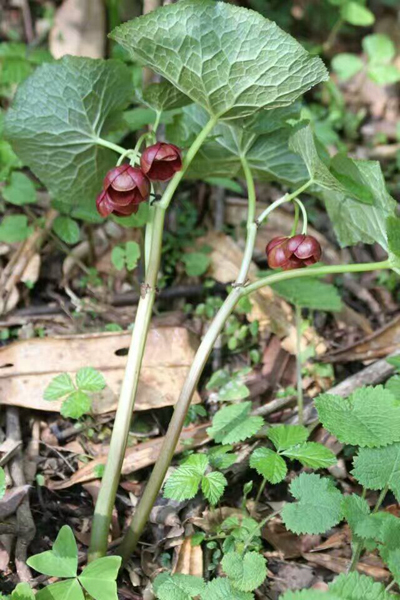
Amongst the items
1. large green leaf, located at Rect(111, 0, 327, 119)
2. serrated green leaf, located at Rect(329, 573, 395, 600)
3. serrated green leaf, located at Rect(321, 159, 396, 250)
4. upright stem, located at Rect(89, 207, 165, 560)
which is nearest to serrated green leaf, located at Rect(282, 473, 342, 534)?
serrated green leaf, located at Rect(329, 573, 395, 600)

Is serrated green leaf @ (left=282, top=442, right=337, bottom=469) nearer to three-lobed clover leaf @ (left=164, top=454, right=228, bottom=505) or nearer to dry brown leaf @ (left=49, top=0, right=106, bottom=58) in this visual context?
three-lobed clover leaf @ (left=164, top=454, right=228, bottom=505)

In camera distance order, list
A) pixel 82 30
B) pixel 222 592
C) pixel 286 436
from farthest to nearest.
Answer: pixel 82 30
pixel 286 436
pixel 222 592

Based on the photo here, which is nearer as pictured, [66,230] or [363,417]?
[363,417]

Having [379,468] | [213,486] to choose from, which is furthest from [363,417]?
[213,486]

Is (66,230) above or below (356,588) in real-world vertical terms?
above

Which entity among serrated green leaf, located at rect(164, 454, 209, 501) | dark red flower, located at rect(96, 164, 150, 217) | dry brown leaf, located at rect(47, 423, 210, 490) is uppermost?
dark red flower, located at rect(96, 164, 150, 217)

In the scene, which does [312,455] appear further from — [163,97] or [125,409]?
[163,97]

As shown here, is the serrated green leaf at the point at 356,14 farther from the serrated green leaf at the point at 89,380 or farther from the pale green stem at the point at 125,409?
the serrated green leaf at the point at 89,380
